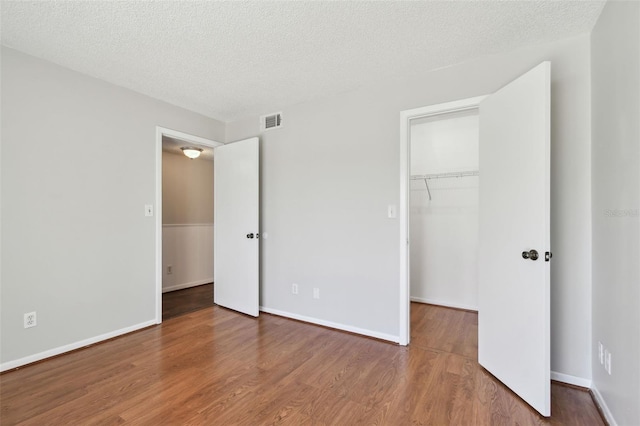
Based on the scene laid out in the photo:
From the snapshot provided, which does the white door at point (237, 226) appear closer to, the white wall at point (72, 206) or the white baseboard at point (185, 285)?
the white wall at point (72, 206)

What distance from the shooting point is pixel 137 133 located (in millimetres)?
3008

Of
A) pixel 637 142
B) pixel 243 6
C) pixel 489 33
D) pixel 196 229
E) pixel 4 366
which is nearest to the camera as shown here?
pixel 637 142

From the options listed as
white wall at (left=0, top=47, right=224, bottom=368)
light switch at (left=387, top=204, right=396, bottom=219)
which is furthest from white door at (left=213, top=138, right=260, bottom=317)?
light switch at (left=387, top=204, right=396, bottom=219)

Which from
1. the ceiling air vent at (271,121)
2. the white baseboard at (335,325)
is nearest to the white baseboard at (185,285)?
the white baseboard at (335,325)

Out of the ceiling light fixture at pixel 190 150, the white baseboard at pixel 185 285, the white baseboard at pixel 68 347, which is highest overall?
the ceiling light fixture at pixel 190 150

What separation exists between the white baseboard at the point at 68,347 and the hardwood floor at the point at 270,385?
66mm

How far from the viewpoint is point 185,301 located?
405 centimetres

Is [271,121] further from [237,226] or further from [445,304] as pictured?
[445,304]

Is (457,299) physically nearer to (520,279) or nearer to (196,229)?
(520,279)

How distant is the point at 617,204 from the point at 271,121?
3.09 meters

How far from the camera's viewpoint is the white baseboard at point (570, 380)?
1984mm

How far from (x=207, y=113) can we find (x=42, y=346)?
2.76 meters

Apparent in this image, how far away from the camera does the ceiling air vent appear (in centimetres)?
346

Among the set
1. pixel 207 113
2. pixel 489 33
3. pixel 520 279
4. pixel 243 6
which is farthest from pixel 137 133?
pixel 520 279
